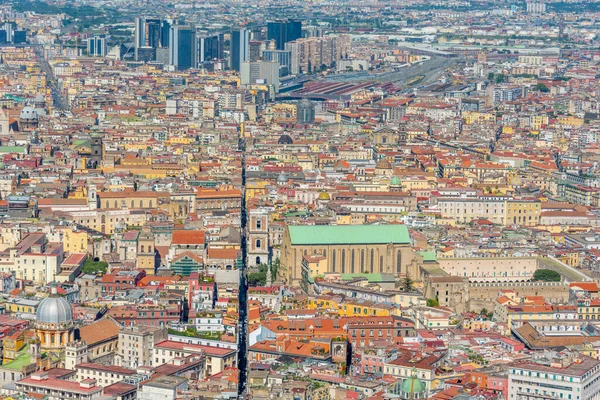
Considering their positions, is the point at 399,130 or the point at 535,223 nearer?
the point at 535,223

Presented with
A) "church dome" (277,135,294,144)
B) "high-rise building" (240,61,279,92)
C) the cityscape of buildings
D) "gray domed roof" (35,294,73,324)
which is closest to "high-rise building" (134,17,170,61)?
the cityscape of buildings

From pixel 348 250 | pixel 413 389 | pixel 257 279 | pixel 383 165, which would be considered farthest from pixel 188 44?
pixel 413 389

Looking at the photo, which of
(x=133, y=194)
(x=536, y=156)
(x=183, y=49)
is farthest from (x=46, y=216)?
(x=183, y=49)

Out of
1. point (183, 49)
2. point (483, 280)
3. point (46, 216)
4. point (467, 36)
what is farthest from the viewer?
point (467, 36)

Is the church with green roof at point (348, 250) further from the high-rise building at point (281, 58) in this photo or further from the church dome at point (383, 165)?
the high-rise building at point (281, 58)

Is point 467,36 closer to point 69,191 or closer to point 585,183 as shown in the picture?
point 585,183

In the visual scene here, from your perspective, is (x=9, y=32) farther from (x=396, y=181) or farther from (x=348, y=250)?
(x=348, y=250)

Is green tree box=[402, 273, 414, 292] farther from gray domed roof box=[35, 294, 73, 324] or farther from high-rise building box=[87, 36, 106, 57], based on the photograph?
high-rise building box=[87, 36, 106, 57]
